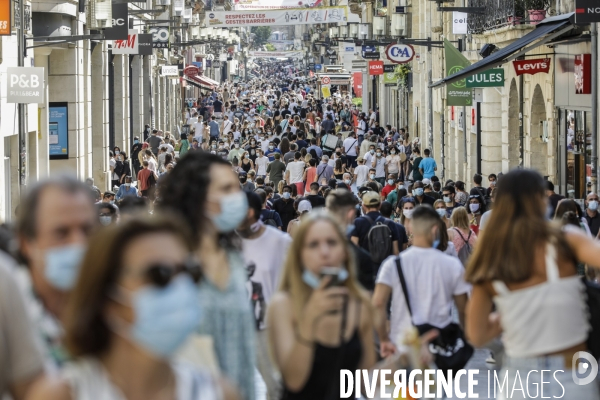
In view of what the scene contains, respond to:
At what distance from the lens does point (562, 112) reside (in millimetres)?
22719

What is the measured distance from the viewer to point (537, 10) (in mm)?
22516

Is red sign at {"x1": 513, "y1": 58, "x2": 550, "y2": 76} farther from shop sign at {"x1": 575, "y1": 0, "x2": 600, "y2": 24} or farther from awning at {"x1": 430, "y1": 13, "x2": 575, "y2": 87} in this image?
shop sign at {"x1": 575, "y1": 0, "x2": 600, "y2": 24}

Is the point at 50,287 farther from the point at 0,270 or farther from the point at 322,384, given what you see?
the point at 322,384

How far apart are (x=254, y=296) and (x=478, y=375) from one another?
4414 millimetres

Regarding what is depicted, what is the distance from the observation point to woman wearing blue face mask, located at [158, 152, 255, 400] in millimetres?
4855

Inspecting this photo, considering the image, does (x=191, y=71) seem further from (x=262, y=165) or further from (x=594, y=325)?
(x=594, y=325)

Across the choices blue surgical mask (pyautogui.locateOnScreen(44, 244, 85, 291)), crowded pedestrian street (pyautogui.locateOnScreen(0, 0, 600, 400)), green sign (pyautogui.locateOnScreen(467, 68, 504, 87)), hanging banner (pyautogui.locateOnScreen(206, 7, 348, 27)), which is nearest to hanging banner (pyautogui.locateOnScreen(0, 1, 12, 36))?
crowded pedestrian street (pyautogui.locateOnScreen(0, 0, 600, 400))

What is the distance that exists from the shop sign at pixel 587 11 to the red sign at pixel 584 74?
3726mm

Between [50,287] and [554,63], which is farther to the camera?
[554,63]

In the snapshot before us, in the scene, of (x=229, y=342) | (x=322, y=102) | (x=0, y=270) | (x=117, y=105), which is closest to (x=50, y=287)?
(x=0, y=270)

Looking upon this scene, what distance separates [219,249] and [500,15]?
20916 mm

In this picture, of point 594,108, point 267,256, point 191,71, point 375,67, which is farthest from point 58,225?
point 191,71

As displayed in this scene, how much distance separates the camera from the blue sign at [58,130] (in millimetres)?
29141

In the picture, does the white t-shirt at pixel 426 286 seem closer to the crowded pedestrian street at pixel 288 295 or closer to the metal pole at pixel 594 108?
the crowded pedestrian street at pixel 288 295
